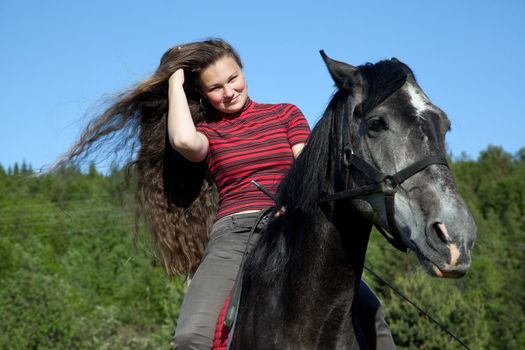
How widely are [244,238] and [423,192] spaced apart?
1838mm

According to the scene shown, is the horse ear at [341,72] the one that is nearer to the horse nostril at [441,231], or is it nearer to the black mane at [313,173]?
the black mane at [313,173]

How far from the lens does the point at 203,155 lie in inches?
244

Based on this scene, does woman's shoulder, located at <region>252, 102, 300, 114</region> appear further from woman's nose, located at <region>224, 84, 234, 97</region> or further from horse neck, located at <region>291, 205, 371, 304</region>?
horse neck, located at <region>291, 205, 371, 304</region>

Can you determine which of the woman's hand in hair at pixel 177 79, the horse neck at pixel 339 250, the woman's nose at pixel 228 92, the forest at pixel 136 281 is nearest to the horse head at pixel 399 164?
the horse neck at pixel 339 250

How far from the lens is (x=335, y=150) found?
493 centimetres

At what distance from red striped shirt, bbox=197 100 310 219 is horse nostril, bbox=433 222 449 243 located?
1.95 metres

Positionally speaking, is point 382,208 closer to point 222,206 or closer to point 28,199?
point 222,206

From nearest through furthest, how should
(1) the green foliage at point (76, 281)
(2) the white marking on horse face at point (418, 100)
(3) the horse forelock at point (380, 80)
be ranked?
(2) the white marking on horse face at point (418, 100) < (3) the horse forelock at point (380, 80) < (1) the green foliage at point (76, 281)

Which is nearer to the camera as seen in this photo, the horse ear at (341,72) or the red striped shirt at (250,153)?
the horse ear at (341,72)

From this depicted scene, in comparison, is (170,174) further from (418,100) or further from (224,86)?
(418,100)

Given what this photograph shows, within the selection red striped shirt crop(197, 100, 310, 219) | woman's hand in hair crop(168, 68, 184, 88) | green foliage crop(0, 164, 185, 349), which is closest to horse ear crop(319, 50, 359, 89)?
red striped shirt crop(197, 100, 310, 219)

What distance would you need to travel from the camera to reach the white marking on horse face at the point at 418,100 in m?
4.55

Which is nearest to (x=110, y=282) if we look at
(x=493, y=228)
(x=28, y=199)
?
(x=28, y=199)

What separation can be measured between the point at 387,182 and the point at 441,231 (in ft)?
1.52
